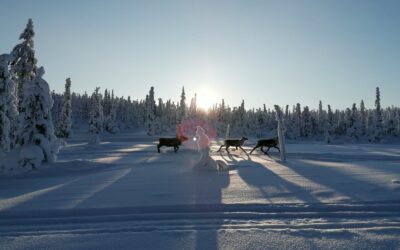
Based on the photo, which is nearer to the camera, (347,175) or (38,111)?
(347,175)

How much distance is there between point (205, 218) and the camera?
735 centimetres

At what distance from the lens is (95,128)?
5003 cm

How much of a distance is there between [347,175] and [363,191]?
3.16m

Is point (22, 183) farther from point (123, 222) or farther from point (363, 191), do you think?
point (363, 191)

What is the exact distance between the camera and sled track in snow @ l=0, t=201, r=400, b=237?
6559 millimetres

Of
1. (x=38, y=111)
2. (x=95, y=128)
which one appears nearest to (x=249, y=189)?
(x=38, y=111)

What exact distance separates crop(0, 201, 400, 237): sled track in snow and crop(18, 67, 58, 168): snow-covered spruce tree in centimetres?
1132

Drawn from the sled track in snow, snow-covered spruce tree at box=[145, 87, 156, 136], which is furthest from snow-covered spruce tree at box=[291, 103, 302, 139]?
the sled track in snow

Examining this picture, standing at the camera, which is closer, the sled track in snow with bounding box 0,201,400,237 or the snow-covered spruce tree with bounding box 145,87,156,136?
the sled track in snow with bounding box 0,201,400,237

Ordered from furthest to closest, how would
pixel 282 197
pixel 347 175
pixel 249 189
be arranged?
pixel 347 175
pixel 249 189
pixel 282 197

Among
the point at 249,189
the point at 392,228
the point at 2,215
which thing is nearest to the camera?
the point at 392,228

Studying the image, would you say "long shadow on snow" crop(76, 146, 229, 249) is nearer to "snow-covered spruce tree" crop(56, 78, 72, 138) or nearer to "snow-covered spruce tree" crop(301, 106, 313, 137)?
"snow-covered spruce tree" crop(56, 78, 72, 138)

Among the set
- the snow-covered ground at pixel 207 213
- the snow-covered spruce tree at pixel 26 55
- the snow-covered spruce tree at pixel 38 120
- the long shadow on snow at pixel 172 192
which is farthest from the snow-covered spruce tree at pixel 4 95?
the snow-covered spruce tree at pixel 26 55

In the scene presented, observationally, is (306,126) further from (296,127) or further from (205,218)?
(205,218)
